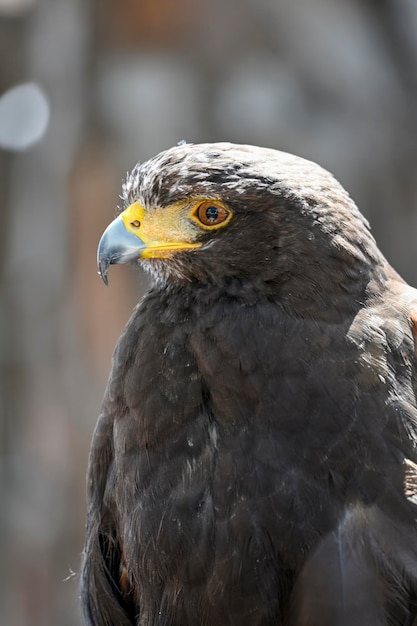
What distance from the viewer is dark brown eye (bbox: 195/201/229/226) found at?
8.04ft

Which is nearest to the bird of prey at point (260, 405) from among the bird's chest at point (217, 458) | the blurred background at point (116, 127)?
the bird's chest at point (217, 458)

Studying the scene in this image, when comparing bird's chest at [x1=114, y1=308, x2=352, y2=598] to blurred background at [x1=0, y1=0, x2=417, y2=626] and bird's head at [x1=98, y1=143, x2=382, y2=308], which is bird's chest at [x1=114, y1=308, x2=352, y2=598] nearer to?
bird's head at [x1=98, y1=143, x2=382, y2=308]

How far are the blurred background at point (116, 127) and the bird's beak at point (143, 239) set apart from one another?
10.9 ft

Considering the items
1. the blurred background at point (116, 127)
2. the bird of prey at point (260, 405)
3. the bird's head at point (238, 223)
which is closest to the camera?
the bird of prey at point (260, 405)

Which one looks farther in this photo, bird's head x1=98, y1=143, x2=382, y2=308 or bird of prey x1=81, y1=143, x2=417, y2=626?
bird's head x1=98, y1=143, x2=382, y2=308

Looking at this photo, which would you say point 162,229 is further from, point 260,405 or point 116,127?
point 116,127

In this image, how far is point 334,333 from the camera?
7.73 feet

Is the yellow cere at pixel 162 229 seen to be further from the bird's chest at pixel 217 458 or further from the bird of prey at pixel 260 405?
the bird's chest at pixel 217 458

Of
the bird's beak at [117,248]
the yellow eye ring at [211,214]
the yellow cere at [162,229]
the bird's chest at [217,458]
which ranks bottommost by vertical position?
the bird's chest at [217,458]

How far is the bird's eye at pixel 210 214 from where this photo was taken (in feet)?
8.04

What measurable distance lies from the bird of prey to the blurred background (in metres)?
3.40

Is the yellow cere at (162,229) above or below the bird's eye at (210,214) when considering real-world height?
below

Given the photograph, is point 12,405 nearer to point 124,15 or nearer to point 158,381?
point 124,15

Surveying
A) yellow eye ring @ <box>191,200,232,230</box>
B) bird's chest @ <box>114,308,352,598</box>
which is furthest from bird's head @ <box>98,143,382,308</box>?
bird's chest @ <box>114,308,352,598</box>
